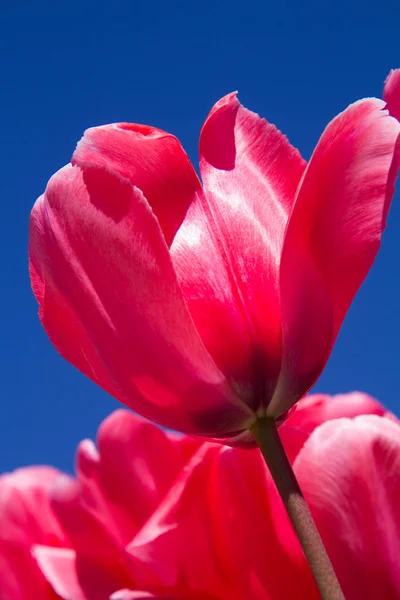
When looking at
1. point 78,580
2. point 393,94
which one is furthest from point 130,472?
point 393,94

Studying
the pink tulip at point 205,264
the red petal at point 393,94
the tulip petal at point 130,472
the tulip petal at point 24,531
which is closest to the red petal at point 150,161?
the pink tulip at point 205,264

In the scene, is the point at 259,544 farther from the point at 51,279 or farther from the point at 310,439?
the point at 51,279

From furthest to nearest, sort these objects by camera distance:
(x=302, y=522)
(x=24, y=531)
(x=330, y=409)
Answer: (x=24, y=531), (x=330, y=409), (x=302, y=522)

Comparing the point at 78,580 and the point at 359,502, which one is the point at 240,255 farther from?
the point at 78,580

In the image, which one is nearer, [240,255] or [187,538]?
[240,255]

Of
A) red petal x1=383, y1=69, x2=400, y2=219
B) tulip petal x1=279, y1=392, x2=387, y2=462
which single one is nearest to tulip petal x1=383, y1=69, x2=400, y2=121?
red petal x1=383, y1=69, x2=400, y2=219

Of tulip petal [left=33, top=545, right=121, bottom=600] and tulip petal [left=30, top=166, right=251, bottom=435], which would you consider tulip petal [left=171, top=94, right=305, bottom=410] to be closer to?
tulip petal [left=30, top=166, right=251, bottom=435]

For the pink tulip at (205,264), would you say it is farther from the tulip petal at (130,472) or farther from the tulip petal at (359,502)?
the tulip petal at (130,472)
